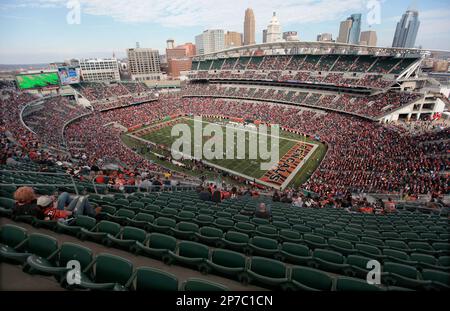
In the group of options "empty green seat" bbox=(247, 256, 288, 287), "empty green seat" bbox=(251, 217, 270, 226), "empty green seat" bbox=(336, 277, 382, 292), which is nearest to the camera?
"empty green seat" bbox=(336, 277, 382, 292)

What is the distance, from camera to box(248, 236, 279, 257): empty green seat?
247 inches

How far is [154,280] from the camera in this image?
423 centimetres

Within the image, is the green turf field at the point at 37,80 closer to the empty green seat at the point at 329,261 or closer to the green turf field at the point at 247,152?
the green turf field at the point at 247,152

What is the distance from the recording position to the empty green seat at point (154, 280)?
13.4ft

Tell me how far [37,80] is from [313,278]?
7135 centimetres

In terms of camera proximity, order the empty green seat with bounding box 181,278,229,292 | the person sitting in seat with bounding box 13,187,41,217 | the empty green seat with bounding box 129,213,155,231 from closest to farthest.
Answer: the empty green seat with bounding box 181,278,229,292 → the person sitting in seat with bounding box 13,187,41,217 → the empty green seat with bounding box 129,213,155,231

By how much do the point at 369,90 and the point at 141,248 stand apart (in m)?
51.9

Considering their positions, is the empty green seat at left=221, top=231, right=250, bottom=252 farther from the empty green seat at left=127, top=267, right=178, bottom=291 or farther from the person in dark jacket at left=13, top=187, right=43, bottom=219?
the person in dark jacket at left=13, top=187, right=43, bottom=219

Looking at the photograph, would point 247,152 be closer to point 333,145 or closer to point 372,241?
point 333,145

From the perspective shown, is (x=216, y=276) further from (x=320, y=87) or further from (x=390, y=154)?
(x=320, y=87)

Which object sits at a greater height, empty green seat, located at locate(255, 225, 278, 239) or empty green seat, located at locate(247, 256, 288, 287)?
empty green seat, located at locate(247, 256, 288, 287)

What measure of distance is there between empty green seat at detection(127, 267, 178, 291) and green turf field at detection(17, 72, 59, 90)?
221ft

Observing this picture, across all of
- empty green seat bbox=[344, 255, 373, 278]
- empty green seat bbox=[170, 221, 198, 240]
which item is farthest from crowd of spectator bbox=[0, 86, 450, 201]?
empty green seat bbox=[344, 255, 373, 278]
